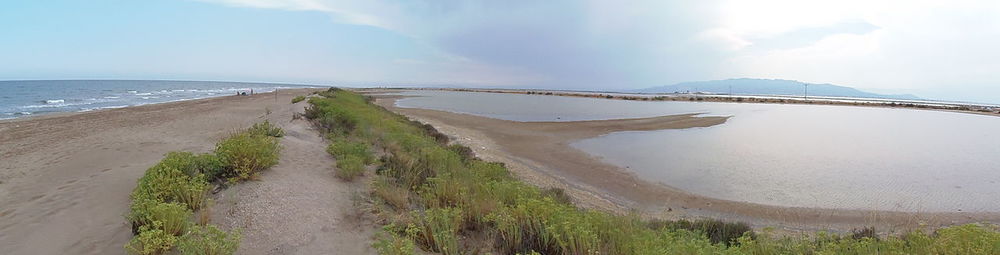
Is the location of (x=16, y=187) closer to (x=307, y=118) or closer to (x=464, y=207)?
(x=464, y=207)

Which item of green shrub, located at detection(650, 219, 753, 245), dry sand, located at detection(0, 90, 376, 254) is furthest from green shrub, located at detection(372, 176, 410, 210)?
green shrub, located at detection(650, 219, 753, 245)

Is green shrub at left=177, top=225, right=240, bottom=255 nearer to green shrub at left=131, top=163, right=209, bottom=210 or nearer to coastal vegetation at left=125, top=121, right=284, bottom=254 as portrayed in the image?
coastal vegetation at left=125, top=121, right=284, bottom=254

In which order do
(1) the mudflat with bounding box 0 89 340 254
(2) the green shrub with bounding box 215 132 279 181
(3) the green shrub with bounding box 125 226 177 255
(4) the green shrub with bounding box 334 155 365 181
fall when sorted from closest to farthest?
(3) the green shrub with bounding box 125 226 177 255
(1) the mudflat with bounding box 0 89 340 254
(2) the green shrub with bounding box 215 132 279 181
(4) the green shrub with bounding box 334 155 365 181

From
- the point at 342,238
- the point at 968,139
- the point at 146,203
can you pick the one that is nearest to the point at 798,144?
the point at 968,139

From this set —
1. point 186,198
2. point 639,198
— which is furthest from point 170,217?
point 639,198

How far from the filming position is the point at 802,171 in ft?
43.3

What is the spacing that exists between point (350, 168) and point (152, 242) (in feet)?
12.7

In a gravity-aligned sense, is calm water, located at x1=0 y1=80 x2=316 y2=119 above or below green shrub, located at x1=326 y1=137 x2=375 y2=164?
above

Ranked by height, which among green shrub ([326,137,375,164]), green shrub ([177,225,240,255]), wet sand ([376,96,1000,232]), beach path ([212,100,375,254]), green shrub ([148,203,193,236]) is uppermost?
green shrub ([326,137,375,164])

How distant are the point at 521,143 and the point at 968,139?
2361cm

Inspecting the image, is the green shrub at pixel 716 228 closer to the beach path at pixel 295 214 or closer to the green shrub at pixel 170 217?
the beach path at pixel 295 214

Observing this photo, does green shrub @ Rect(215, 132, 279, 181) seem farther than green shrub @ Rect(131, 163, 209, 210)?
Yes

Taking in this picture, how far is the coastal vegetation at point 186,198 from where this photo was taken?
3.98 metres

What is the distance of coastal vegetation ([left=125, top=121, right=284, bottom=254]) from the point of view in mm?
3977
